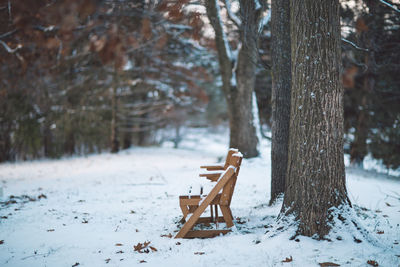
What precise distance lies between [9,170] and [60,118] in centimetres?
369

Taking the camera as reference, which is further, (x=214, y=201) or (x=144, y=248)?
(x=214, y=201)

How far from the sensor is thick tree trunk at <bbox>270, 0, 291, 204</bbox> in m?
4.95

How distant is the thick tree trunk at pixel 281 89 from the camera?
4.95m

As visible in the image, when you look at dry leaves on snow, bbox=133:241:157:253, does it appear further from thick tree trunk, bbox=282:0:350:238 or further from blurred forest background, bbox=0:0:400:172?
blurred forest background, bbox=0:0:400:172

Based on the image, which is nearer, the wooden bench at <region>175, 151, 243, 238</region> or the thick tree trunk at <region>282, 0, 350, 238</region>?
the thick tree trunk at <region>282, 0, 350, 238</region>

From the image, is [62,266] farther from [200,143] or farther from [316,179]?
[200,143]

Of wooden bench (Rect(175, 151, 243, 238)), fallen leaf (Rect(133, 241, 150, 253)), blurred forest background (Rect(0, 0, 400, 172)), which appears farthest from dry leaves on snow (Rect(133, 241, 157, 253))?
blurred forest background (Rect(0, 0, 400, 172))

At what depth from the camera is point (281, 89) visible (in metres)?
4.96

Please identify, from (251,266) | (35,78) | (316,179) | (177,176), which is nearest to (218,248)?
(251,266)

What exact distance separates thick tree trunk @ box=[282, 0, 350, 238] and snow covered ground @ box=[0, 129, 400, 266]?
0.32 metres

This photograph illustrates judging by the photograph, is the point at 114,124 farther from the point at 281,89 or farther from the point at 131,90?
the point at 281,89

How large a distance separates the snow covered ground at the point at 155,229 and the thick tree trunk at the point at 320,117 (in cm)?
32

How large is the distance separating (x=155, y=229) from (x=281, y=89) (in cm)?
297

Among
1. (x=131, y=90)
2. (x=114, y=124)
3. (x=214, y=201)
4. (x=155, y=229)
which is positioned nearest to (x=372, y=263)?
(x=214, y=201)
